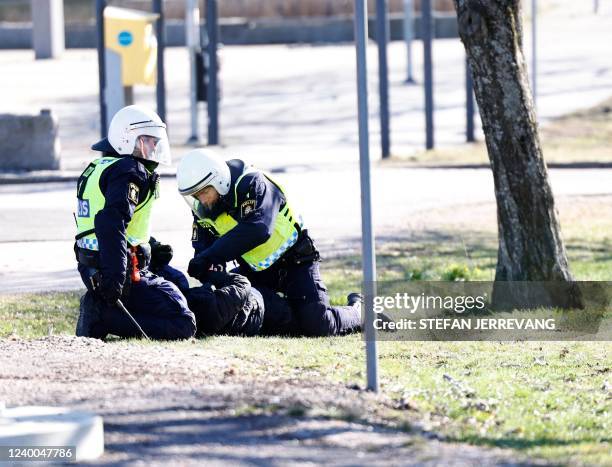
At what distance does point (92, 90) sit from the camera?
31250mm

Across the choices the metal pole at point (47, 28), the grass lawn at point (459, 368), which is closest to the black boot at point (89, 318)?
the grass lawn at point (459, 368)

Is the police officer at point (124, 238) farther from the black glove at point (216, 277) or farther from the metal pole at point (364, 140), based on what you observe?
the metal pole at point (364, 140)

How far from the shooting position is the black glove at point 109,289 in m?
7.98

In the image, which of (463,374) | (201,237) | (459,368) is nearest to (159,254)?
(201,237)

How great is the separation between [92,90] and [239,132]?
7060 millimetres

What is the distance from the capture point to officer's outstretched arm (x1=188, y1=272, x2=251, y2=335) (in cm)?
842

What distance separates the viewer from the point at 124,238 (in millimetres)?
8000

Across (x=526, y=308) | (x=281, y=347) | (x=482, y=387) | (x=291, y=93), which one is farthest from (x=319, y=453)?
(x=291, y=93)

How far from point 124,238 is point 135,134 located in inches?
26.0

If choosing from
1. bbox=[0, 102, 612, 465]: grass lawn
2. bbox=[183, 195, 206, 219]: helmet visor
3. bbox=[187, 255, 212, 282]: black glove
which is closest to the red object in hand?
bbox=[187, 255, 212, 282]: black glove

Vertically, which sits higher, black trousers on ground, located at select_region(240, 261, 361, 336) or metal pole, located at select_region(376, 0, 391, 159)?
metal pole, located at select_region(376, 0, 391, 159)

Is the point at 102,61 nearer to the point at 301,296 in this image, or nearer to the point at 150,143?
the point at 301,296

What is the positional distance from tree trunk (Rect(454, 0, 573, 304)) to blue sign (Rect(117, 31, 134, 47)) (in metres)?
10.3

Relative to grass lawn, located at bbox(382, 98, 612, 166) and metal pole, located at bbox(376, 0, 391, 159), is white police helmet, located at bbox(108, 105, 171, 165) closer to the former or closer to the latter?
grass lawn, located at bbox(382, 98, 612, 166)
